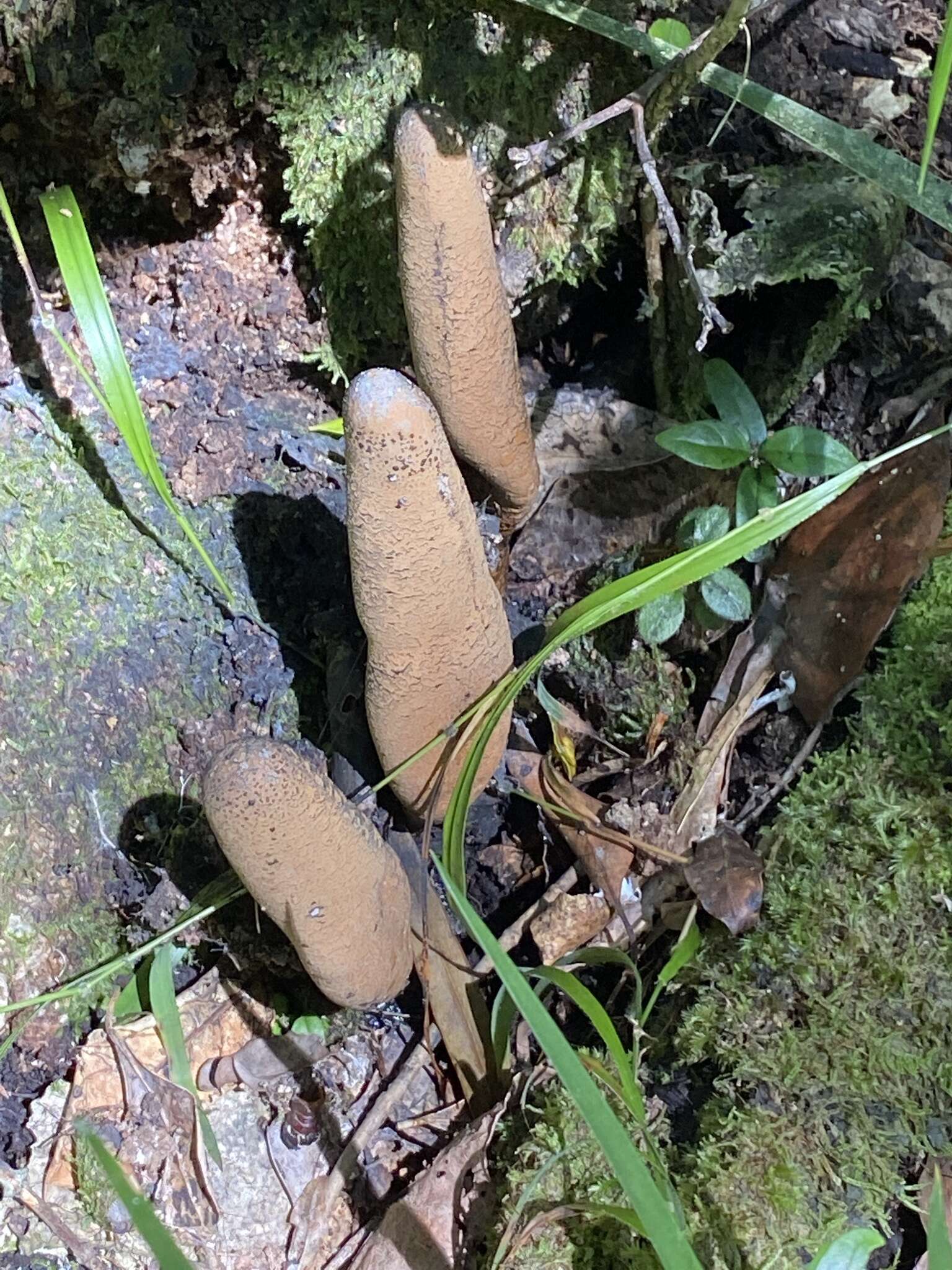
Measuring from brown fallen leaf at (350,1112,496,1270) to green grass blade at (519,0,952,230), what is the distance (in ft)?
4.40

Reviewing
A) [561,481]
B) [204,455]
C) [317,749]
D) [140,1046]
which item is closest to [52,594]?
[204,455]

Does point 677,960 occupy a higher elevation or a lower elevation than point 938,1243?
lower

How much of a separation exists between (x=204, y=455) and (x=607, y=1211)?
51.5 inches

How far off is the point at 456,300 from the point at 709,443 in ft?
1.37

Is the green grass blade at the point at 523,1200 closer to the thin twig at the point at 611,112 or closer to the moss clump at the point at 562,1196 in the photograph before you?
the moss clump at the point at 562,1196

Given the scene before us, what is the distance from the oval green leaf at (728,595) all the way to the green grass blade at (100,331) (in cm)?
73

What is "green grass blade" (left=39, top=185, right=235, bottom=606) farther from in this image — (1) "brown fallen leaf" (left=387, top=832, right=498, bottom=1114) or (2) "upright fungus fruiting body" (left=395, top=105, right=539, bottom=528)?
(1) "brown fallen leaf" (left=387, top=832, right=498, bottom=1114)

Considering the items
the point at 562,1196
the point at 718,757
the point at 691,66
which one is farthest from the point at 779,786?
the point at 691,66

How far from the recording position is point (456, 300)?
130 cm

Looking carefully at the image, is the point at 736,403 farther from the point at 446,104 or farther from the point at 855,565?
the point at 446,104

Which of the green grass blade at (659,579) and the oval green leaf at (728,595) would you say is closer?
the green grass blade at (659,579)

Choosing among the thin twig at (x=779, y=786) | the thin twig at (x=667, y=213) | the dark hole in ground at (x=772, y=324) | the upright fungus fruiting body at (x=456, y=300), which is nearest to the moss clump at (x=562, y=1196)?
the thin twig at (x=779, y=786)

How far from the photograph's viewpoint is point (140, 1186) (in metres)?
1.42

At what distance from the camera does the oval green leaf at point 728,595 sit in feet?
4.71
